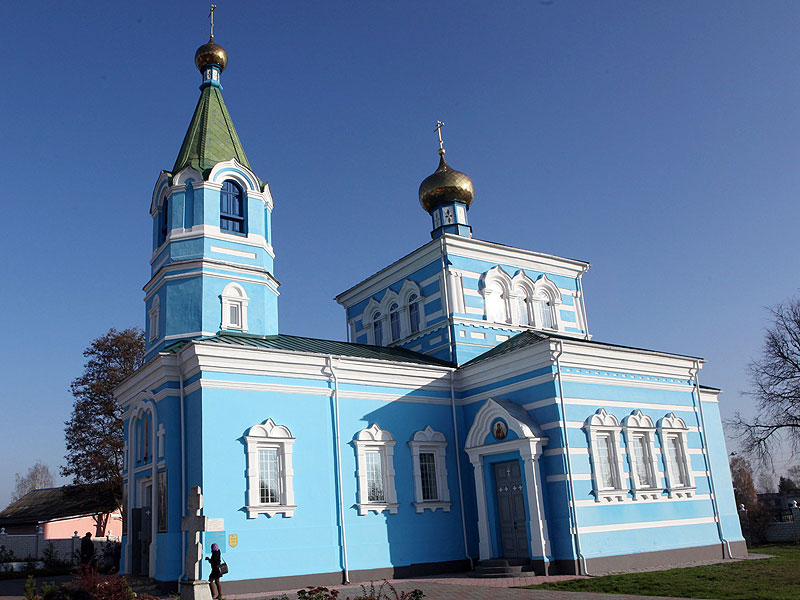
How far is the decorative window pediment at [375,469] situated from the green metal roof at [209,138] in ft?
24.0

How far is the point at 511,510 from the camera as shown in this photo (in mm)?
14766

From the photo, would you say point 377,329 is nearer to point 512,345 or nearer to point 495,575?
point 512,345

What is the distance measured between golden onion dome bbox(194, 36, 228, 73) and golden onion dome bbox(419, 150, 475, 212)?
256 inches

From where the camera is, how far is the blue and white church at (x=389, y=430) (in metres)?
13.4

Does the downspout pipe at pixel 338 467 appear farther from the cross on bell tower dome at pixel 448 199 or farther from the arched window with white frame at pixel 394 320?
the cross on bell tower dome at pixel 448 199

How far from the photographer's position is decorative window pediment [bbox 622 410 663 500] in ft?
49.2

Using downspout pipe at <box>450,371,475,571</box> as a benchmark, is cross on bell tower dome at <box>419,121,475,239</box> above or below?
above

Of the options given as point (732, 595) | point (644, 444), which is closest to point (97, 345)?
point (644, 444)

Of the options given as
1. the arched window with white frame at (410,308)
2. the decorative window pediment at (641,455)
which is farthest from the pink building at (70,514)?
the decorative window pediment at (641,455)

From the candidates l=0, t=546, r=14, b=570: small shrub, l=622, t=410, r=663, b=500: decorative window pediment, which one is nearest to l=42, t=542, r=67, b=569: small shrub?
l=0, t=546, r=14, b=570: small shrub

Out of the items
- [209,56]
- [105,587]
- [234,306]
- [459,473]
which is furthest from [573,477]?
[209,56]

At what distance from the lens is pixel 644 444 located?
1565cm

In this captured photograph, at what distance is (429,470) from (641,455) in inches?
183

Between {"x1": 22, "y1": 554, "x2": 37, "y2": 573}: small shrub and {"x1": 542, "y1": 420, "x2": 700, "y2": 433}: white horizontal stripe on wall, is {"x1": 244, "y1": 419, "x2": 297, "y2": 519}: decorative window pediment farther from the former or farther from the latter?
{"x1": 22, "y1": 554, "x2": 37, "y2": 573}: small shrub
